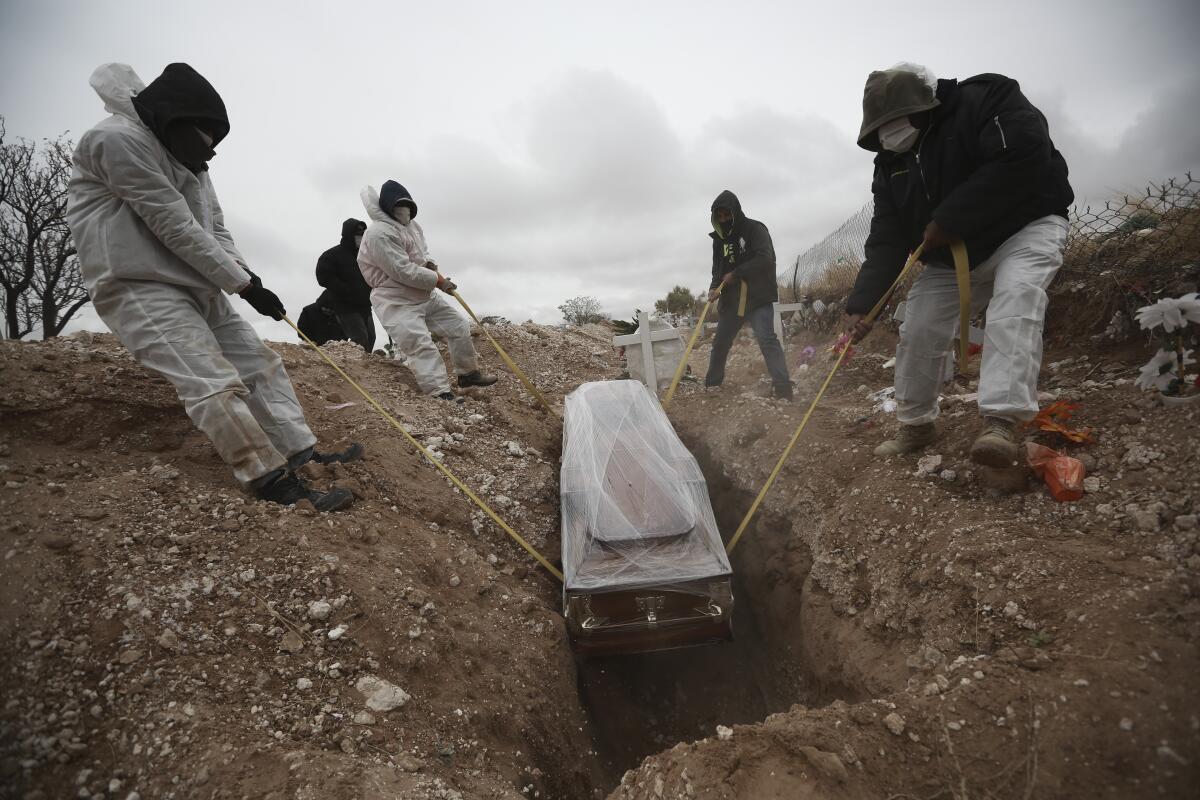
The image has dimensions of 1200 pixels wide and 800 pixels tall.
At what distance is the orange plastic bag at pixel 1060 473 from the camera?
7.32 feet

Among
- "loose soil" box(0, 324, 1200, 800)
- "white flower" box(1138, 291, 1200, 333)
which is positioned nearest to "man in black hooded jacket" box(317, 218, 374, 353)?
"loose soil" box(0, 324, 1200, 800)

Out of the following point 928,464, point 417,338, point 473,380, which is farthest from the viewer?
point 473,380

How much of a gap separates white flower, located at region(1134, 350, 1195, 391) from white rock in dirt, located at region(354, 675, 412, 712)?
3494 mm

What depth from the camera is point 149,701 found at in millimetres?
1734

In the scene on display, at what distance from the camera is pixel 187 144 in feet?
8.42

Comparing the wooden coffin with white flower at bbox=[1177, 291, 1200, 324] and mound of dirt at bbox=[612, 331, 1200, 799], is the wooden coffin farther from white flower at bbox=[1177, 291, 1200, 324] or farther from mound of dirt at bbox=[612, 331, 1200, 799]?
white flower at bbox=[1177, 291, 1200, 324]

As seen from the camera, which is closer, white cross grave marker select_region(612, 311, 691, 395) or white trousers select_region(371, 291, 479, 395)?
white trousers select_region(371, 291, 479, 395)

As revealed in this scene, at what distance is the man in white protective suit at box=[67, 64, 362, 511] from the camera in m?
2.42

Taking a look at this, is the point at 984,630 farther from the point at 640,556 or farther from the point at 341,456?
the point at 341,456

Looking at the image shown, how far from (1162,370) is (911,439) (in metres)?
1.08

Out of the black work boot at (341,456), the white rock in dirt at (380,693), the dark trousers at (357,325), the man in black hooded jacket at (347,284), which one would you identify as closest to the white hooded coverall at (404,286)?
the man in black hooded jacket at (347,284)

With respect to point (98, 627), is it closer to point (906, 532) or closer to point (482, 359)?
point (906, 532)

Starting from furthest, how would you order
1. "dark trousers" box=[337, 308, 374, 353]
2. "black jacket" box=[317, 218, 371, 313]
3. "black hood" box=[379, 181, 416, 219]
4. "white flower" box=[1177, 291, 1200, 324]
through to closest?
"dark trousers" box=[337, 308, 374, 353], "black jacket" box=[317, 218, 371, 313], "black hood" box=[379, 181, 416, 219], "white flower" box=[1177, 291, 1200, 324]

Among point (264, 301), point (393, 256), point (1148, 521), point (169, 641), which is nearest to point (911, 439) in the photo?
point (1148, 521)
